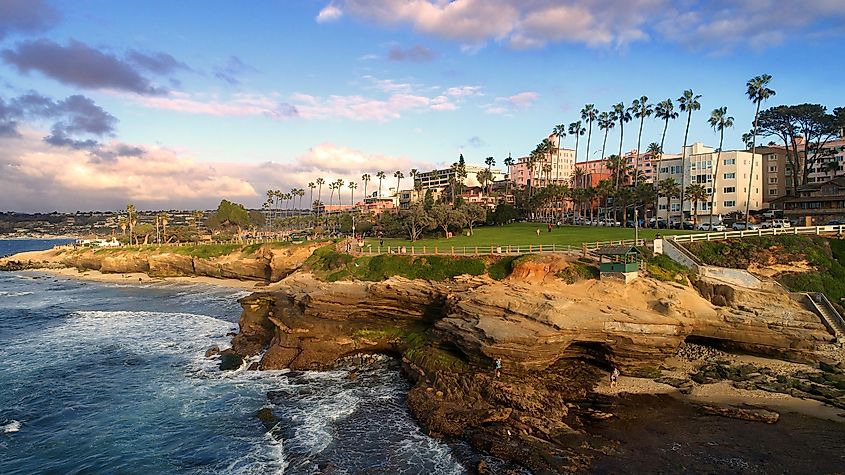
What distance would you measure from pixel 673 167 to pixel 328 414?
76963 millimetres

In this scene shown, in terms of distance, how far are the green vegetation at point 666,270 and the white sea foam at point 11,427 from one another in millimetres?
36844

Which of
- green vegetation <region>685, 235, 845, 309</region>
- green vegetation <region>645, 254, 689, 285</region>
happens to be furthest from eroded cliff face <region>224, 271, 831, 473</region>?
green vegetation <region>685, 235, 845, 309</region>

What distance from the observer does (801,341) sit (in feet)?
94.1

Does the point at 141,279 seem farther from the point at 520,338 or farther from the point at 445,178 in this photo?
the point at 445,178

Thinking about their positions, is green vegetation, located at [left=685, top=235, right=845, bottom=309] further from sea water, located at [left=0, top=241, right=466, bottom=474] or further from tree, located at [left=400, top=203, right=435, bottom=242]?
tree, located at [left=400, top=203, right=435, bottom=242]

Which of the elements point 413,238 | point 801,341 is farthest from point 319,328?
point 413,238

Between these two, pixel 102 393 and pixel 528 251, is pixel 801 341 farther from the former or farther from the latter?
pixel 102 393

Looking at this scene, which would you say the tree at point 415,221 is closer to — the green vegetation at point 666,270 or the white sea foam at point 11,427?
the green vegetation at point 666,270

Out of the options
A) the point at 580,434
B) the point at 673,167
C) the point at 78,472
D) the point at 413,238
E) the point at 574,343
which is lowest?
the point at 78,472

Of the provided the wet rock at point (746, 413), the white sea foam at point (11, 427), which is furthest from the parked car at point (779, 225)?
the white sea foam at point (11, 427)

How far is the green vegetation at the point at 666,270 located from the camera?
110ft

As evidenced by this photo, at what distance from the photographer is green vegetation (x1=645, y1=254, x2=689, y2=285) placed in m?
33.6

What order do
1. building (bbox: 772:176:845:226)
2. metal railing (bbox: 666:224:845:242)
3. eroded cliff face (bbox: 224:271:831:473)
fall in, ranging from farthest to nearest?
1. building (bbox: 772:176:845:226)
2. metal railing (bbox: 666:224:845:242)
3. eroded cliff face (bbox: 224:271:831:473)

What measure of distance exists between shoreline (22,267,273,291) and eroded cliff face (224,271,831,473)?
105ft
